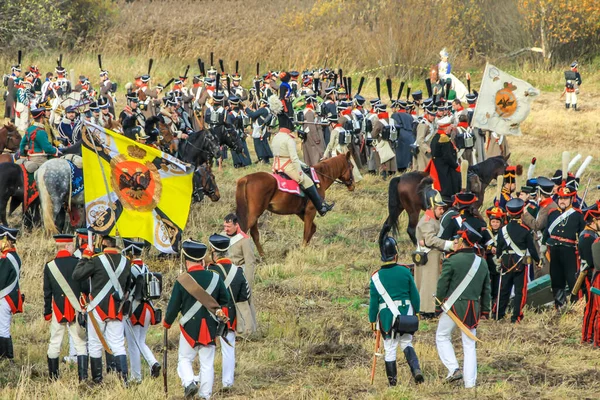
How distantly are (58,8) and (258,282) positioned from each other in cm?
2948

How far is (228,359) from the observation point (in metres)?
9.45

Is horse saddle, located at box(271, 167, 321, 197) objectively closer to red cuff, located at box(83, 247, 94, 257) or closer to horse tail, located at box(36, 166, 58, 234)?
horse tail, located at box(36, 166, 58, 234)

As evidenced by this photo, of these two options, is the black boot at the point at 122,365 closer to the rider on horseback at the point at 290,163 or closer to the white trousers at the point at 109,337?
the white trousers at the point at 109,337

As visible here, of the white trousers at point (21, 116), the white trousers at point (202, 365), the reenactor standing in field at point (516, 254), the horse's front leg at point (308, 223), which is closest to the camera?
the white trousers at point (202, 365)

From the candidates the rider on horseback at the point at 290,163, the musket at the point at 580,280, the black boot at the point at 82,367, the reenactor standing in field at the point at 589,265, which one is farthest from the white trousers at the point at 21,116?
the musket at the point at 580,280

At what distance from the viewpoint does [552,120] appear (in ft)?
95.7

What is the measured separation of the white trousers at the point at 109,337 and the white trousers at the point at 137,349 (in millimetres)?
296

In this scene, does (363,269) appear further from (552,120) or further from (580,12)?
(580,12)

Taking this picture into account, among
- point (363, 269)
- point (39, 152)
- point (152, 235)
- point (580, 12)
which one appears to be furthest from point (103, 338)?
point (580, 12)

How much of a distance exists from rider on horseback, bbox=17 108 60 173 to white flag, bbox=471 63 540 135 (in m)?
6.85

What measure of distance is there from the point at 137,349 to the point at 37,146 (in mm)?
7298

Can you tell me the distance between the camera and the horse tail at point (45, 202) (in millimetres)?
15734

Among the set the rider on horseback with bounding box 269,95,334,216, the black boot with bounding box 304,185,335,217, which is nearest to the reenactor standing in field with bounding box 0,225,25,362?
the rider on horseback with bounding box 269,95,334,216

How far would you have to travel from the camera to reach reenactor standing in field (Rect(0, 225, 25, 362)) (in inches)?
405
